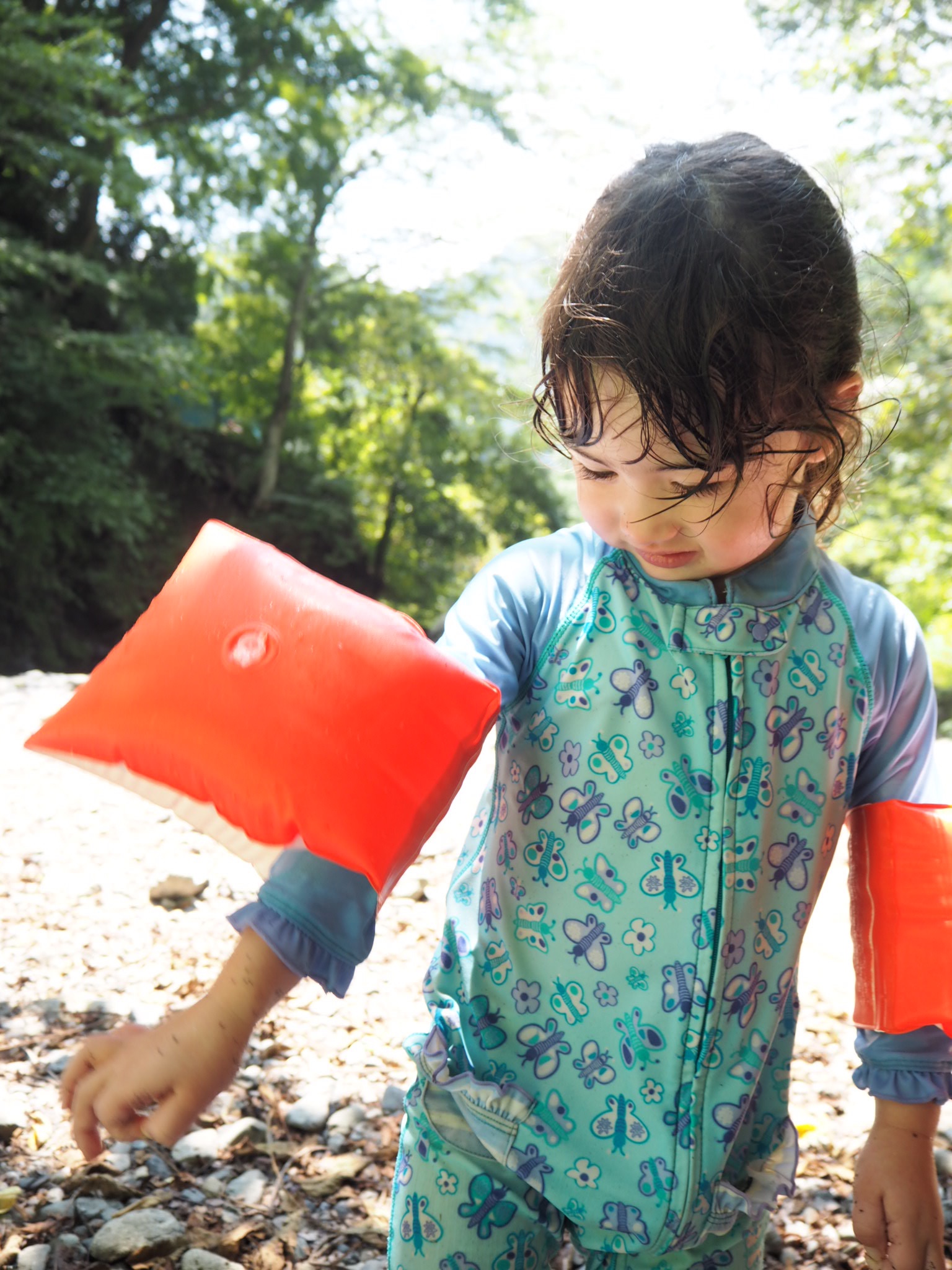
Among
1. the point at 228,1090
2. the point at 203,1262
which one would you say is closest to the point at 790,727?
the point at 203,1262

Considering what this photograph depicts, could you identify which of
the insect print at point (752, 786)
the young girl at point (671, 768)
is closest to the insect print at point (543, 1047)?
the young girl at point (671, 768)

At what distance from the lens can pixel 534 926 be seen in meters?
1.17

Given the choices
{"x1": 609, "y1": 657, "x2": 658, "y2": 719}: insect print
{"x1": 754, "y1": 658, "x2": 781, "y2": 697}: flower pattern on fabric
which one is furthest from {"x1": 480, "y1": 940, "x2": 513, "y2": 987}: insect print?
{"x1": 754, "y1": 658, "x2": 781, "y2": 697}: flower pattern on fabric

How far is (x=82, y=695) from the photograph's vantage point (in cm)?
105

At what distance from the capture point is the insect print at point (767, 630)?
3.79 ft

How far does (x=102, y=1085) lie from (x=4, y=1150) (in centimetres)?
116

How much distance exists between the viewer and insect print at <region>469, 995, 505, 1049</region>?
3.87ft

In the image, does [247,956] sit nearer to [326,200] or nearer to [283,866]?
[283,866]

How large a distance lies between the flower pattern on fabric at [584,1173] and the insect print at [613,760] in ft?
1.36

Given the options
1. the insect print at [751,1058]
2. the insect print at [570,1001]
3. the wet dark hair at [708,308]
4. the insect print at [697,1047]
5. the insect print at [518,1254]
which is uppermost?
the wet dark hair at [708,308]

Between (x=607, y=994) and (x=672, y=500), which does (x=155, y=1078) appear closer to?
(x=607, y=994)

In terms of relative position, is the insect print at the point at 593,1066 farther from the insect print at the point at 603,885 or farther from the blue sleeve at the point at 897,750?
the blue sleeve at the point at 897,750

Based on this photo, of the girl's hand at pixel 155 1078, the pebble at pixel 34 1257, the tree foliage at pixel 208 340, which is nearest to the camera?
the girl's hand at pixel 155 1078

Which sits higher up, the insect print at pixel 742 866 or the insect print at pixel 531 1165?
the insect print at pixel 742 866
